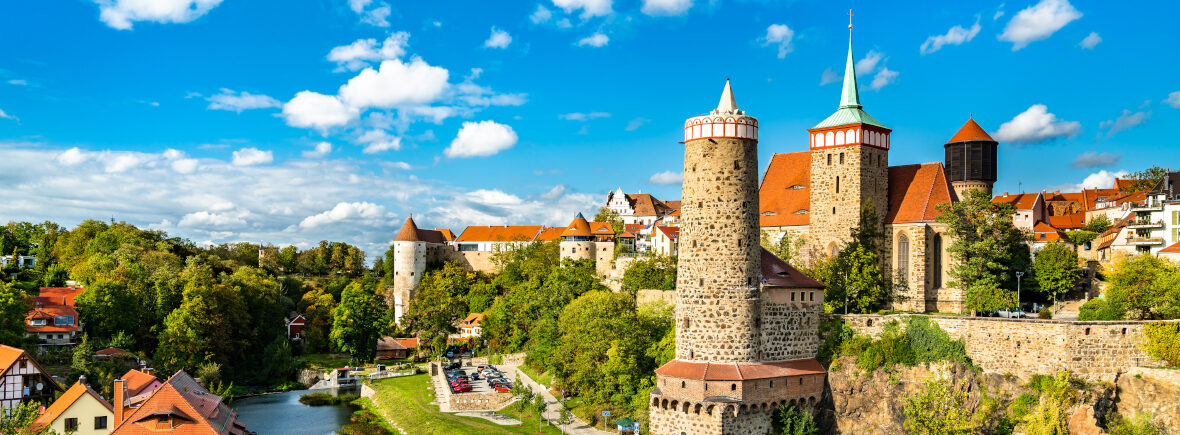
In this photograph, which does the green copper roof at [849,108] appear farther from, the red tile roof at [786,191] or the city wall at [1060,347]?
the city wall at [1060,347]

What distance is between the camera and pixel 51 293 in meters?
54.3

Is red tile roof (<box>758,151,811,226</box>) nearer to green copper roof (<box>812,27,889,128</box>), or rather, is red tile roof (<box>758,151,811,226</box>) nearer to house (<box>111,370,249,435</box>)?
green copper roof (<box>812,27,889,128</box>)

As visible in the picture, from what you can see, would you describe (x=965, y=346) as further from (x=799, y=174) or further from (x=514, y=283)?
(x=514, y=283)

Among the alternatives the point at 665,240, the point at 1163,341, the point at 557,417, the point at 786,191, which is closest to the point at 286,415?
the point at 557,417

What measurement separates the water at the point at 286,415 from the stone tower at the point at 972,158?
1479 inches

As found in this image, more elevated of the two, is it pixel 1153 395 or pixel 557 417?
pixel 1153 395

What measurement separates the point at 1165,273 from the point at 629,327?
2185cm

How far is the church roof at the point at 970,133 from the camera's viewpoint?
4866cm

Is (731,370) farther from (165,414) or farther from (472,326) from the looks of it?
(472,326)

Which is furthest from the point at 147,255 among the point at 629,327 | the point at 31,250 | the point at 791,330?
the point at 791,330

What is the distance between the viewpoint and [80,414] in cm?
3119

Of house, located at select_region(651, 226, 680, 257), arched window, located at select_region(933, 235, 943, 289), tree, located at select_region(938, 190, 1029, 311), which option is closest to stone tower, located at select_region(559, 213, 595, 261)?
house, located at select_region(651, 226, 680, 257)

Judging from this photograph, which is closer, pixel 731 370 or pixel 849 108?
pixel 731 370

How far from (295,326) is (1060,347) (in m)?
60.9
